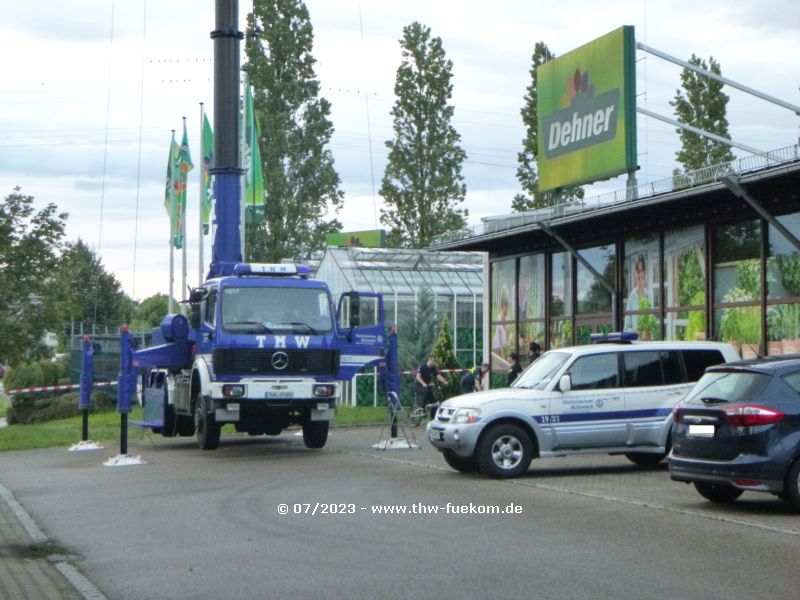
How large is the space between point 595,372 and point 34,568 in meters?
9.10

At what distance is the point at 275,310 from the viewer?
2119cm

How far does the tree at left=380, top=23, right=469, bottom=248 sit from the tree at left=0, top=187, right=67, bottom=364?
75.1ft

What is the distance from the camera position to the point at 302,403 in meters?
21.2

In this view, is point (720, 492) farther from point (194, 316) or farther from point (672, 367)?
point (194, 316)

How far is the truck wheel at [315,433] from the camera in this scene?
22281 mm

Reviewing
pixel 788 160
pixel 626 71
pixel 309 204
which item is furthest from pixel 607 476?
pixel 309 204

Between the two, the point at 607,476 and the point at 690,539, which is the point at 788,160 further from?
the point at 690,539

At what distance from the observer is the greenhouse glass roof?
44969 mm

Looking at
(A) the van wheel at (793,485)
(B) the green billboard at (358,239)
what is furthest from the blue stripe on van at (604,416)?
(B) the green billboard at (358,239)

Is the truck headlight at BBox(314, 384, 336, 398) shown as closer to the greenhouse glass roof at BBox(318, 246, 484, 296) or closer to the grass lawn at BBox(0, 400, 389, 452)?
the grass lawn at BBox(0, 400, 389, 452)

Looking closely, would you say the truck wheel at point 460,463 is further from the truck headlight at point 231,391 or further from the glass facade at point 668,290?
the glass facade at point 668,290

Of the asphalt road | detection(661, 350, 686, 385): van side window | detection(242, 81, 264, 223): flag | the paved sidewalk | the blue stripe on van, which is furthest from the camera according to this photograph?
detection(242, 81, 264, 223): flag

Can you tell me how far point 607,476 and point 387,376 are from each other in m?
6.47

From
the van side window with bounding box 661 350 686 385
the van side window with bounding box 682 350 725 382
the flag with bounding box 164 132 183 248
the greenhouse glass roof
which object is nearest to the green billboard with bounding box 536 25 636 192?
the van side window with bounding box 682 350 725 382
